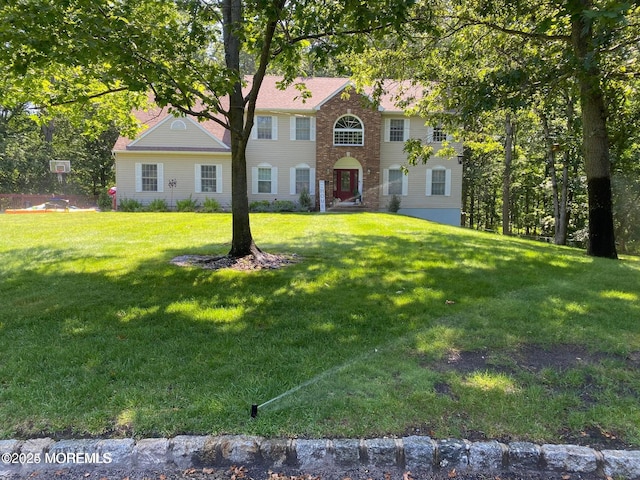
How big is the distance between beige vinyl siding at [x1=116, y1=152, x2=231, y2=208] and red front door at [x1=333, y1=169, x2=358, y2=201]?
583 cm

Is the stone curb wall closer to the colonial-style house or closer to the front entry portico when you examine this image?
the colonial-style house

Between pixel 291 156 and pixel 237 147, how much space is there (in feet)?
→ 47.3

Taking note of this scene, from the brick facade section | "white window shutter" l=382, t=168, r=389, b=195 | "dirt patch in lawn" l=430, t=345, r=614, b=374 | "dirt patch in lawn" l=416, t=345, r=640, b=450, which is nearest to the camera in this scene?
"dirt patch in lawn" l=416, t=345, r=640, b=450

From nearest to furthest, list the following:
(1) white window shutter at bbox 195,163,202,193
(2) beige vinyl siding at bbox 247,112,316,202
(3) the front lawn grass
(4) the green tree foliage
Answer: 1. (3) the front lawn grass
2. (4) the green tree foliage
3. (1) white window shutter at bbox 195,163,202,193
4. (2) beige vinyl siding at bbox 247,112,316,202

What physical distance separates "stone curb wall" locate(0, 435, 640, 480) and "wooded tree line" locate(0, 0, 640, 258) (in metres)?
3.83

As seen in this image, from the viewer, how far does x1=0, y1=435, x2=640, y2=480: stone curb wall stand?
8.12 ft

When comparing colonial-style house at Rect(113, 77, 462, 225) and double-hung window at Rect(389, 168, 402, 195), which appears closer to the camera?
colonial-style house at Rect(113, 77, 462, 225)

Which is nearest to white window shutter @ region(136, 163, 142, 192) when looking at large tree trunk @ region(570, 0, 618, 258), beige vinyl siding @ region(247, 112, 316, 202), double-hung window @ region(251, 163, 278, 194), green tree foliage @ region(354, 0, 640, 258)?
beige vinyl siding @ region(247, 112, 316, 202)

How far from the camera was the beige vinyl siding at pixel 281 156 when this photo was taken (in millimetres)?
21344

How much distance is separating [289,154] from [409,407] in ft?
64.0

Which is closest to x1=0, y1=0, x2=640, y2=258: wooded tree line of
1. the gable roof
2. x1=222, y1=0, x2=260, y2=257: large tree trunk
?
x1=222, y1=0, x2=260, y2=257: large tree trunk

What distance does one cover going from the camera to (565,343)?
406 centimetres

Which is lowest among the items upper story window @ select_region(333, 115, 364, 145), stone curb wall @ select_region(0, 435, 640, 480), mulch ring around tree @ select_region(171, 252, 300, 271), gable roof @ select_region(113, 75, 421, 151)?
stone curb wall @ select_region(0, 435, 640, 480)

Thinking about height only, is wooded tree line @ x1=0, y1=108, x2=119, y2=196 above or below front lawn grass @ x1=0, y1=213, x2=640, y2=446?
above
